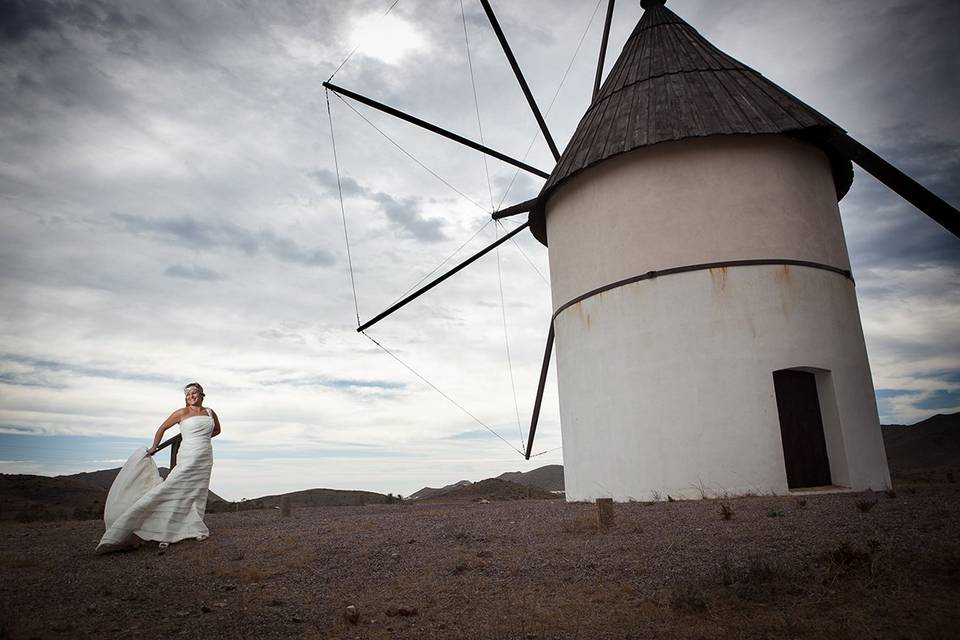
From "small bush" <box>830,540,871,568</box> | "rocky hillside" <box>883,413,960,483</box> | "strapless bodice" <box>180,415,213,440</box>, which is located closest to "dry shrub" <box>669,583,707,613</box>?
"small bush" <box>830,540,871,568</box>

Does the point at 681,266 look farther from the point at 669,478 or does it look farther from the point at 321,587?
the point at 321,587

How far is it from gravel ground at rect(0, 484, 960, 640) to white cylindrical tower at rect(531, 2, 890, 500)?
2.17m

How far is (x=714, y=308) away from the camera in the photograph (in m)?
10.1

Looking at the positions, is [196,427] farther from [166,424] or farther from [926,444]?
[926,444]

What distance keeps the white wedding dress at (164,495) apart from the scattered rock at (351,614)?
171 inches

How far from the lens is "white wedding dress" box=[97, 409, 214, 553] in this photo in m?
7.38

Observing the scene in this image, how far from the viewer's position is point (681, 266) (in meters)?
10.4

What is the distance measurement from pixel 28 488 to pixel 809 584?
23.0 m

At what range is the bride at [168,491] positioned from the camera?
7.36m

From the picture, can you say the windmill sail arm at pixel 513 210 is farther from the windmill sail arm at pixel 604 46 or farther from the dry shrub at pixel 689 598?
the dry shrub at pixel 689 598

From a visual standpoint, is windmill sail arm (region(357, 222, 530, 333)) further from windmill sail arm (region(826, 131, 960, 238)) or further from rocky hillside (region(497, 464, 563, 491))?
rocky hillside (region(497, 464, 563, 491))

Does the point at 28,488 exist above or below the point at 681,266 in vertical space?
below

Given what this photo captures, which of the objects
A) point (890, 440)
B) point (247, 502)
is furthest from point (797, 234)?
point (890, 440)

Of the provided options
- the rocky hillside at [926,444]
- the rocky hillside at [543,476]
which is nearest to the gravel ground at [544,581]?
the rocky hillside at [926,444]
